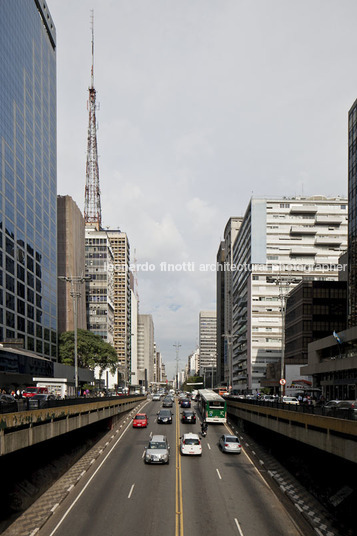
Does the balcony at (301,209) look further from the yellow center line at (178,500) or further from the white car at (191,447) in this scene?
the white car at (191,447)

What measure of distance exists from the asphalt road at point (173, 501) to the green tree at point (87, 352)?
6336cm

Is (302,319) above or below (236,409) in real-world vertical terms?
above

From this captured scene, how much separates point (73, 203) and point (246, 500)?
117594 mm

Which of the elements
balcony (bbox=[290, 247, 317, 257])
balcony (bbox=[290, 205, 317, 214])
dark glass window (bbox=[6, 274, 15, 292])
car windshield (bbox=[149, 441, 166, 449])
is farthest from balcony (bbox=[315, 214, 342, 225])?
car windshield (bbox=[149, 441, 166, 449])

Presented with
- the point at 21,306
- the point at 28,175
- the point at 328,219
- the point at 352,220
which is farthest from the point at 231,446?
the point at 328,219

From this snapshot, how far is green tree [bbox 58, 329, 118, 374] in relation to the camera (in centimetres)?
10306

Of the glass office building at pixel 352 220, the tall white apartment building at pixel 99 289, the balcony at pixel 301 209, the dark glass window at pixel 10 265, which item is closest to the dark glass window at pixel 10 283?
the dark glass window at pixel 10 265

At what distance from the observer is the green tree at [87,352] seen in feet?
338

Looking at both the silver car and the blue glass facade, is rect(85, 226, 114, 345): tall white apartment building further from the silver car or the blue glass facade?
the silver car

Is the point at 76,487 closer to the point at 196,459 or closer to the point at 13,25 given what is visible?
the point at 196,459

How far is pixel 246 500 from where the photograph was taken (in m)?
28.5

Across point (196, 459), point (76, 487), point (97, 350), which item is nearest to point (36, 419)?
point (76, 487)

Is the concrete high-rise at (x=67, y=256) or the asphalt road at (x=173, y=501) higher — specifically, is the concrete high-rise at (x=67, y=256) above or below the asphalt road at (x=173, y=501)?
above

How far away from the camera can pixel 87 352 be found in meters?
103
